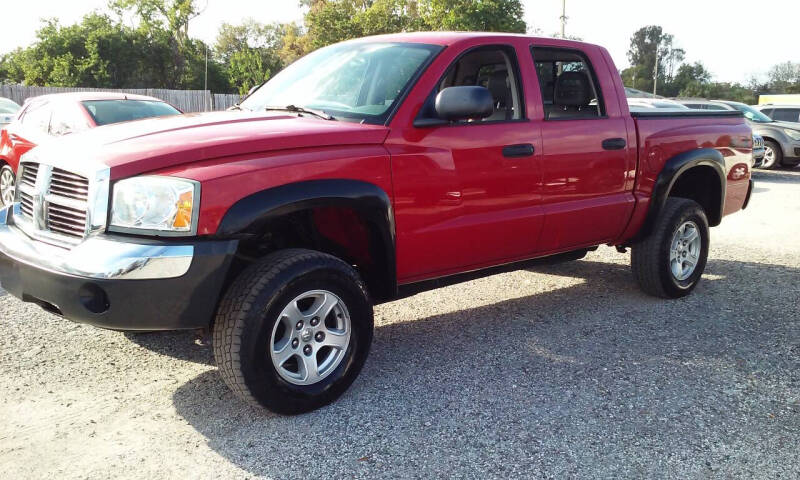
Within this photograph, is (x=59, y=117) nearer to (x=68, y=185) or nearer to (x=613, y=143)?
(x=68, y=185)

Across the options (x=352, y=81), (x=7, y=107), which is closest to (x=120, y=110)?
(x=352, y=81)

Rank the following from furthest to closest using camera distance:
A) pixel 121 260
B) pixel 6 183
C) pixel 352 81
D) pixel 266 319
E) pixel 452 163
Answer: pixel 6 183
pixel 352 81
pixel 452 163
pixel 266 319
pixel 121 260

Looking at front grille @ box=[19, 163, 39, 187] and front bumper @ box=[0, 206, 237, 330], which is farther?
front grille @ box=[19, 163, 39, 187]

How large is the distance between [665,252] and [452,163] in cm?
234

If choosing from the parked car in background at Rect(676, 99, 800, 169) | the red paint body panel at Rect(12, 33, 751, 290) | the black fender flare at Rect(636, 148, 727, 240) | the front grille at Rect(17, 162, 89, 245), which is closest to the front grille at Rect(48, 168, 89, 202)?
the front grille at Rect(17, 162, 89, 245)

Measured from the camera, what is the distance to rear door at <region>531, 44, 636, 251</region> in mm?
4512

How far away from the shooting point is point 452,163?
3918 mm

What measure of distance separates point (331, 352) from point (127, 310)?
1.04 m

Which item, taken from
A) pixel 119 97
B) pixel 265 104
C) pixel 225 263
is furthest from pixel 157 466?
pixel 119 97

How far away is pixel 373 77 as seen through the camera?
4.15 metres

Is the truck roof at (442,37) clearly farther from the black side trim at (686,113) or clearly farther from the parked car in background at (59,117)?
the parked car in background at (59,117)

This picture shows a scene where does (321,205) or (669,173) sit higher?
(669,173)

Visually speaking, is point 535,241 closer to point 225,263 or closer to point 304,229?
point 304,229

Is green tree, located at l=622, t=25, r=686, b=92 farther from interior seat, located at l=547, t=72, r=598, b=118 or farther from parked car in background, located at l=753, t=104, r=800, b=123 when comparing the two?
interior seat, located at l=547, t=72, r=598, b=118
